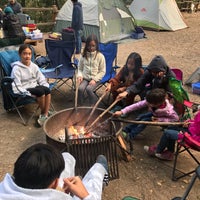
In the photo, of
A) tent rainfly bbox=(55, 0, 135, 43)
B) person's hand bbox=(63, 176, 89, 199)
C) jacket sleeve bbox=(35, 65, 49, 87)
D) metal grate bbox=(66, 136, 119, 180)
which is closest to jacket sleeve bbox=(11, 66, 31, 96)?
jacket sleeve bbox=(35, 65, 49, 87)

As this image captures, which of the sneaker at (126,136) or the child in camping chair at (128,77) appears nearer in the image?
the sneaker at (126,136)

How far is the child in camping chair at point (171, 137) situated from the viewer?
3102 mm

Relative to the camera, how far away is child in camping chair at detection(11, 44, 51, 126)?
4469 mm

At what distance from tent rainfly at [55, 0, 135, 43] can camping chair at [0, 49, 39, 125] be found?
16.7ft

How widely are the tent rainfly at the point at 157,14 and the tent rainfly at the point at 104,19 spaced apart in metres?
1.61

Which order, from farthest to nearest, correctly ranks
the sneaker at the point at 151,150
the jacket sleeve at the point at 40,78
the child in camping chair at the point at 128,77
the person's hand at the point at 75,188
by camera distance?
the jacket sleeve at the point at 40,78, the child in camping chair at the point at 128,77, the sneaker at the point at 151,150, the person's hand at the point at 75,188

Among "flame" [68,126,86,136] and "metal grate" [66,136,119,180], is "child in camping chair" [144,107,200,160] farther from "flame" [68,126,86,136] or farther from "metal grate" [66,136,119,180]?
"flame" [68,126,86,136]

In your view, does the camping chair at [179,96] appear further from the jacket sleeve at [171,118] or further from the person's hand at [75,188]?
the person's hand at [75,188]

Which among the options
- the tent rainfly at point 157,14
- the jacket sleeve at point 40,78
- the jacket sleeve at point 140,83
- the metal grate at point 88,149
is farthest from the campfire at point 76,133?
the tent rainfly at point 157,14

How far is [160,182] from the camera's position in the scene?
129 inches

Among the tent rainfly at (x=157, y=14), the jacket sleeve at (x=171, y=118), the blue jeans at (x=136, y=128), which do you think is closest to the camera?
→ the jacket sleeve at (x=171, y=118)

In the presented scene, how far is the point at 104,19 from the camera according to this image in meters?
9.84

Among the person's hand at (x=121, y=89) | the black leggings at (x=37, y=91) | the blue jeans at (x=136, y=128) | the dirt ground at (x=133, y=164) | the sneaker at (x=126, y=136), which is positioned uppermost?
the black leggings at (x=37, y=91)

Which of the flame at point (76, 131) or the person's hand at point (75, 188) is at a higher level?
the person's hand at point (75, 188)
